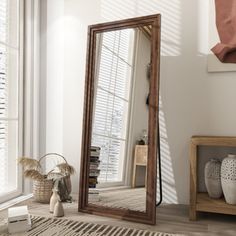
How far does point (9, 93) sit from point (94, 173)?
1.02m

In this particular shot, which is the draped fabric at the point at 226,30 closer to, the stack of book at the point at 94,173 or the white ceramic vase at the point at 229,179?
the white ceramic vase at the point at 229,179

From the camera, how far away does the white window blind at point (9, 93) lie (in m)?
2.45

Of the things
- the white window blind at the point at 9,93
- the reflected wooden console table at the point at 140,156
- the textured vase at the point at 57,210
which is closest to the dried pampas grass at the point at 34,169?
the white window blind at the point at 9,93

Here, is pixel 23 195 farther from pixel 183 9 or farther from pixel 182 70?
pixel 183 9

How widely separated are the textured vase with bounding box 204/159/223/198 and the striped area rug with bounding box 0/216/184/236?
0.53m

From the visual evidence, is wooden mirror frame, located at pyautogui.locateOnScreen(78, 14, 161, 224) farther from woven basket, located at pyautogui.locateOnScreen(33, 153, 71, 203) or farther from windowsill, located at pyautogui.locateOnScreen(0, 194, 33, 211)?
windowsill, located at pyautogui.locateOnScreen(0, 194, 33, 211)

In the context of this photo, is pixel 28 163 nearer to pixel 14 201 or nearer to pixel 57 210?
pixel 14 201

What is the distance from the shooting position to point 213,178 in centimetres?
211

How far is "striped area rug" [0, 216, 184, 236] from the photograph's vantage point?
177cm

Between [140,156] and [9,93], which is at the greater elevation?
[9,93]

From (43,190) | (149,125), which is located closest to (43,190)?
(43,190)

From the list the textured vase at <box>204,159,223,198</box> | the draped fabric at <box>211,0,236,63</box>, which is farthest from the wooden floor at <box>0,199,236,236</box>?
the draped fabric at <box>211,0,236,63</box>

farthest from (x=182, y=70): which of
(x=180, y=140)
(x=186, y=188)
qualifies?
(x=186, y=188)

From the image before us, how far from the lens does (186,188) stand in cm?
236
